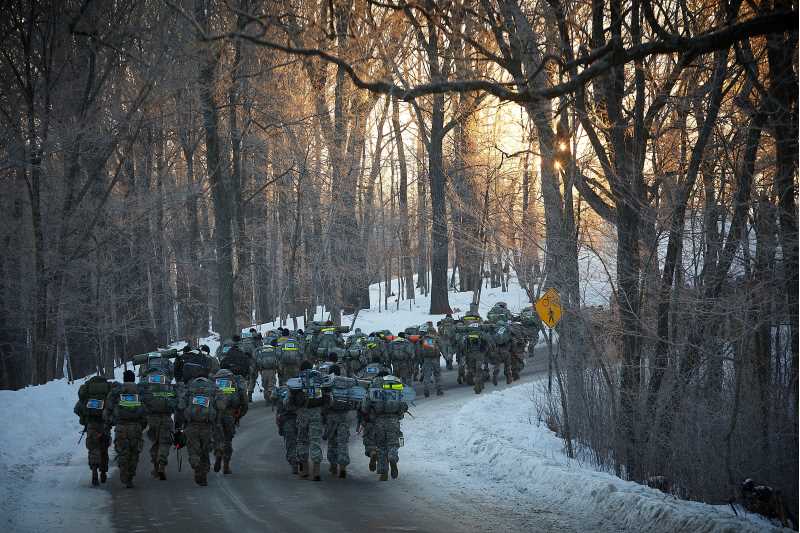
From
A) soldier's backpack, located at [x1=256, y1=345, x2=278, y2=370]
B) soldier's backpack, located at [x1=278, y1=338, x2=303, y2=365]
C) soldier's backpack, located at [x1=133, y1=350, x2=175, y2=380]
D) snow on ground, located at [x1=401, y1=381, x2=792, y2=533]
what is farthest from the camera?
soldier's backpack, located at [x1=256, y1=345, x2=278, y2=370]

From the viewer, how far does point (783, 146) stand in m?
9.54

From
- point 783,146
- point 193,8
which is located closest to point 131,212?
point 193,8

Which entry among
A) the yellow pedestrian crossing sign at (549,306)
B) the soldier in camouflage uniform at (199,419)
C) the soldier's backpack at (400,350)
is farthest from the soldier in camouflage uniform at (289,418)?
the soldier's backpack at (400,350)

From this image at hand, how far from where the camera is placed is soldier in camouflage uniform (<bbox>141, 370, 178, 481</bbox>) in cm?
1280

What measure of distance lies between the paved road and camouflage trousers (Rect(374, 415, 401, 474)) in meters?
0.32

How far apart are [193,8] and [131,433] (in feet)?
52.7

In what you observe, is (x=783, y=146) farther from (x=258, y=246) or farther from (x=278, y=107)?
(x=258, y=246)

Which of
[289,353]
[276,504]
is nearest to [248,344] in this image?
[289,353]

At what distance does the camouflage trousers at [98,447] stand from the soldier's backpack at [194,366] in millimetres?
3709

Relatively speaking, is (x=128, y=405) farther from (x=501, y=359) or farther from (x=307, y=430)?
(x=501, y=359)

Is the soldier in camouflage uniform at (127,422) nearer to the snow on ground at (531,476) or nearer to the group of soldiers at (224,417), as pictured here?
the group of soldiers at (224,417)

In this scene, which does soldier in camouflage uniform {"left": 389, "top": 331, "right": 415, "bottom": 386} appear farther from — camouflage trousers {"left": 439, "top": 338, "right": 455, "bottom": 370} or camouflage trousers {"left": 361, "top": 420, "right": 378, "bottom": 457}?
camouflage trousers {"left": 361, "top": 420, "right": 378, "bottom": 457}

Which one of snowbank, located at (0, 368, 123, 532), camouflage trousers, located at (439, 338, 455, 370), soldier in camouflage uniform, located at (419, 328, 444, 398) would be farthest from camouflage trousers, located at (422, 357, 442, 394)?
snowbank, located at (0, 368, 123, 532)

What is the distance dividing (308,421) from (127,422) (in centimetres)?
270
